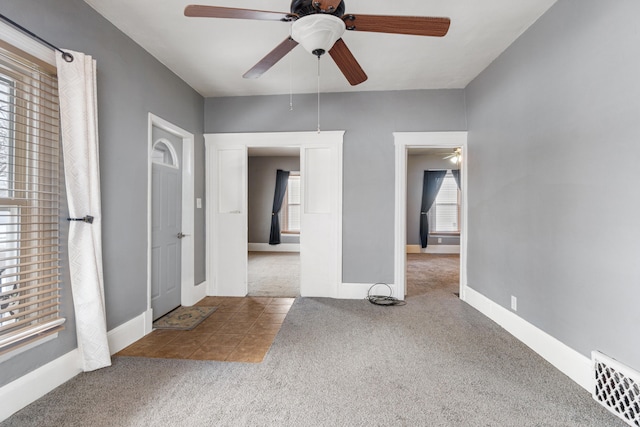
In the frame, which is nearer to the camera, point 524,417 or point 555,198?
point 524,417

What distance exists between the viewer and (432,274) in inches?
203

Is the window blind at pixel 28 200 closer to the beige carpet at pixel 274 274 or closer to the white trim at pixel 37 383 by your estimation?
the white trim at pixel 37 383

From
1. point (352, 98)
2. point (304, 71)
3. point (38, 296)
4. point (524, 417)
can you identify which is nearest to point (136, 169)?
point (38, 296)

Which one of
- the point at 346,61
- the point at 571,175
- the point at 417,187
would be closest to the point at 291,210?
the point at 417,187

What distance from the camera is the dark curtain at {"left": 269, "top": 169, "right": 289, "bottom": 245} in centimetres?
766

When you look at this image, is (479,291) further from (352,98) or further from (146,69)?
(146,69)

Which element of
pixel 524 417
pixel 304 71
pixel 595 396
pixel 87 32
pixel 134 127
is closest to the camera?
pixel 524 417

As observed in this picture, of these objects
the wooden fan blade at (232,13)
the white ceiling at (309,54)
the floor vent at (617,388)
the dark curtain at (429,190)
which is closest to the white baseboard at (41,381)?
the wooden fan blade at (232,13)

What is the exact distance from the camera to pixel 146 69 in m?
2.75

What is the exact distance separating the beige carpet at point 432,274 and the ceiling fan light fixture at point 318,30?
130 inches

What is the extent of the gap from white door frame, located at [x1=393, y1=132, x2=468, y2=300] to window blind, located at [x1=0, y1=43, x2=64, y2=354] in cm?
324

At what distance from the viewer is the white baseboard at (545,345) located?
1919 mm

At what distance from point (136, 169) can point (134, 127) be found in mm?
372

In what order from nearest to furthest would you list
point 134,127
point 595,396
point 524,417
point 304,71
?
point 524,417, point 595,396, point 134,127, point 304,71
